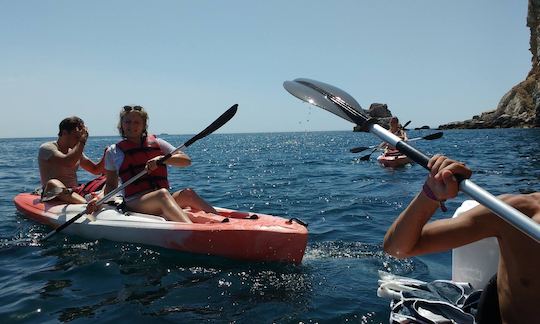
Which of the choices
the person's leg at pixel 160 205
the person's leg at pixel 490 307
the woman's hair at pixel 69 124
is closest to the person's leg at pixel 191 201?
the person's leg at pixel 160 205

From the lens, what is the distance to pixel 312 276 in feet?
14.1

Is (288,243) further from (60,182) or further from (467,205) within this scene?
(60,182)

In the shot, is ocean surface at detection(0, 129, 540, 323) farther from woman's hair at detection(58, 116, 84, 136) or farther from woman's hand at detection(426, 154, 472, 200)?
woman's hand at detection(426, 154, 472, 200)

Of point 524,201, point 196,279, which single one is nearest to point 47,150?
point 196,279

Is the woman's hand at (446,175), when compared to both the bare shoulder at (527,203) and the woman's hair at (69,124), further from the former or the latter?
the woman's hair at (69,124)

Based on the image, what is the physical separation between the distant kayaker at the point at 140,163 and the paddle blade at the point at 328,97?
9.26 ft

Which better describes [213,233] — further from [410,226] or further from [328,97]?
[410,226]

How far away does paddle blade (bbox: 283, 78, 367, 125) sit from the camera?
256 cm

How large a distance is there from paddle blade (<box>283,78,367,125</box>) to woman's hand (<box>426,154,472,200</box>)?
2.24ft

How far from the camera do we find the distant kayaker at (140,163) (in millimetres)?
5480

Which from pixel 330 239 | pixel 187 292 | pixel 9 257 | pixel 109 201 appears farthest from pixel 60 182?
pixel 330 239

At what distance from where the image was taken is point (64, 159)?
6598mm

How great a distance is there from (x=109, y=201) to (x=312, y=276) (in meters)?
3.13

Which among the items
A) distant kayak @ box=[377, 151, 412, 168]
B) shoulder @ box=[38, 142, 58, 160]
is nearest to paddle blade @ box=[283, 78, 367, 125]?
shoulder @ box=[38, 142, 58, 160]
